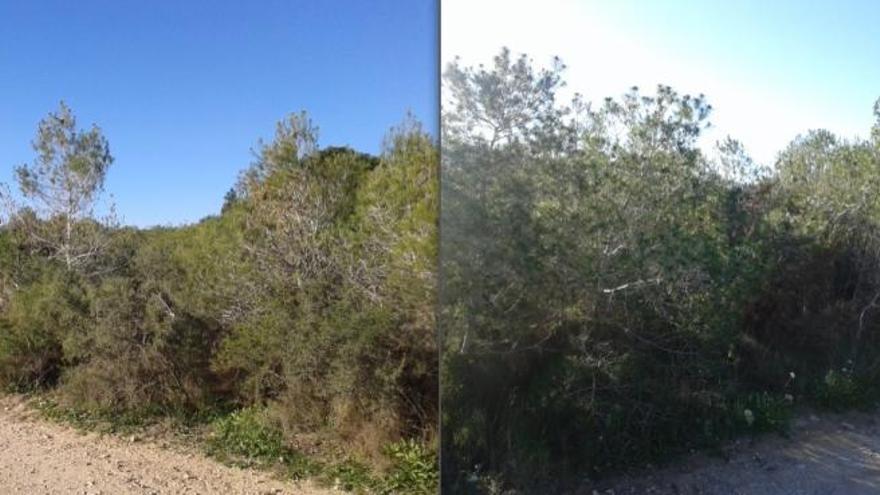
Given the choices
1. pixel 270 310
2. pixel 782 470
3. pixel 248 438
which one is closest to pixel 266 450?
pixel 248 438

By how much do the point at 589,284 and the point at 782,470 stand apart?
1849mm

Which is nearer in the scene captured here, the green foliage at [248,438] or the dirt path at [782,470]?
the dirt path at [782,470]

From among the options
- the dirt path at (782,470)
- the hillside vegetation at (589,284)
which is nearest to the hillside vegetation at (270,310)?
the hillside vegetation at (589,284)

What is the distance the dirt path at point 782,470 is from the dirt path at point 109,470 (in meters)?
2.08

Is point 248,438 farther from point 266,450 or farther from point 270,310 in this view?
point 270,310

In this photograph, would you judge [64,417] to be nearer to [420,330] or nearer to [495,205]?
[420,330]

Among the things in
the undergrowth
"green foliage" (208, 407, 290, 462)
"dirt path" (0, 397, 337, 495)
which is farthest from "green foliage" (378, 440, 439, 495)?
"green foliage" (208, 407, 290, 462)

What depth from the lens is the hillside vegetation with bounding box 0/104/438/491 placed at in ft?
18.4

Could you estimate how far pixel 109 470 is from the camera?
5801 millimetres

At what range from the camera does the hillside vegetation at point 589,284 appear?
4.72m

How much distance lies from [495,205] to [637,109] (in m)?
1.13

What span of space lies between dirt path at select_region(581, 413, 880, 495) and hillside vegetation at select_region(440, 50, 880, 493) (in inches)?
5.0

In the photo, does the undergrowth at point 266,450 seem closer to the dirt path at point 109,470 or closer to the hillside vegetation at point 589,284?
the dirt path at point 109,470

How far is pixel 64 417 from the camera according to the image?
7242 millimetres
